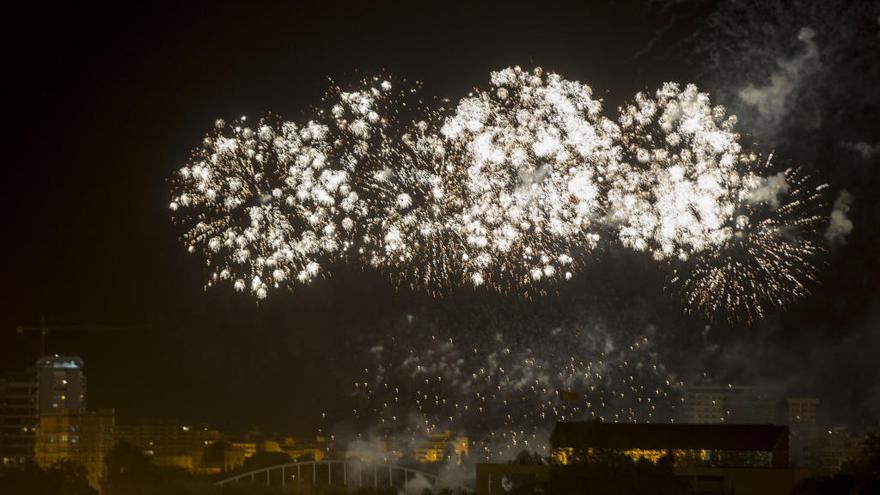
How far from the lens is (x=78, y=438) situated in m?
160

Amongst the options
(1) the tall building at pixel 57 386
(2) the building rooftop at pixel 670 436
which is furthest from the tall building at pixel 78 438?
(2) the building rooftop at pixel 670 436

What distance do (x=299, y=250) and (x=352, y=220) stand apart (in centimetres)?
243

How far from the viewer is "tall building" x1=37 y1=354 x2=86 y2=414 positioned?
618ft

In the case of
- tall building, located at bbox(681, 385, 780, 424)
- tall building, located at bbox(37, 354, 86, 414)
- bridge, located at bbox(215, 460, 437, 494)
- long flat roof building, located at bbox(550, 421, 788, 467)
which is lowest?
bridge, located at bbox(215, 460, 437, 494)

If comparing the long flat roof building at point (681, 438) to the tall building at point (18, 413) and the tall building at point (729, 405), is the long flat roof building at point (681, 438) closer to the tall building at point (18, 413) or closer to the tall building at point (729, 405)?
the tall building at point (729, 405)

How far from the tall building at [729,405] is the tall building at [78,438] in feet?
208

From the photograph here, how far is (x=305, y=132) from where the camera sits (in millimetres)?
54594

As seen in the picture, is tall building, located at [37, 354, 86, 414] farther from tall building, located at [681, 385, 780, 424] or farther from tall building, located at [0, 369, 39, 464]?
tall building, located at [681, 385, 780, 424]

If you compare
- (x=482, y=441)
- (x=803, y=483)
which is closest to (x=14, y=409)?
(x=482, y=441)

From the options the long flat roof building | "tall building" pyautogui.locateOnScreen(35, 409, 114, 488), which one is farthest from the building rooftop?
"tall building" pyautogui.locateOnScreen(35, 409, 114, 488)

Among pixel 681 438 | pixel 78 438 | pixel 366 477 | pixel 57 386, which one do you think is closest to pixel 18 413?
pixel 57 386

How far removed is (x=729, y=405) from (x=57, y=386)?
9290cm

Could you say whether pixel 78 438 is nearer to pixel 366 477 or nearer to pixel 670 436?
pixel 366 477

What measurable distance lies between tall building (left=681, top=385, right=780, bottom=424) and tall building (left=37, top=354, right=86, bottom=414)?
8504 centimetres
